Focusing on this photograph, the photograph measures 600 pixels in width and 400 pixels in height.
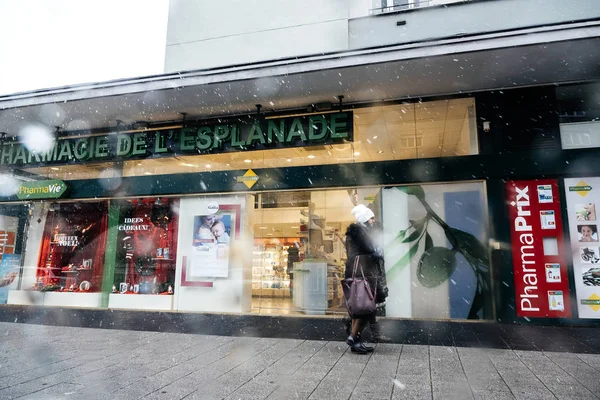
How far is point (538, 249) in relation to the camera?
26.2 feet

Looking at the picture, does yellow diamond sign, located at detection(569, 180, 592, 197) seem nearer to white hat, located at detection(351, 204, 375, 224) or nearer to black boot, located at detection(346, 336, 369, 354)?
white hat, located at detection(351, 204, 375, 224)

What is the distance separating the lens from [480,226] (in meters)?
8.45

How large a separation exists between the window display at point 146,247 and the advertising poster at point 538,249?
766 centimetres

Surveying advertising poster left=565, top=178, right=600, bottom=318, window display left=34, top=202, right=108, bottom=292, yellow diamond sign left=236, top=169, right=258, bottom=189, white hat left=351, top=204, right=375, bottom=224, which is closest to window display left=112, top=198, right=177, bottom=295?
window display left=34, top=202, right=108, bottom=292

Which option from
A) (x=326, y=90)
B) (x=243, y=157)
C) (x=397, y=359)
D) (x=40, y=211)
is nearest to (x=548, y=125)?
(x=326, y=90)

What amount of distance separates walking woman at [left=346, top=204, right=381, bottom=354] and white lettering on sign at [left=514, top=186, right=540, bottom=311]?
3.92 meters

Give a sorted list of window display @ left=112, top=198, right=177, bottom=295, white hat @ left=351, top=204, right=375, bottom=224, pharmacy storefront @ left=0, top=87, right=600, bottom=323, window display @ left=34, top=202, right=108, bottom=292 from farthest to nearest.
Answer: window display @ left=34, top=202, right=108, bottom=292, window display @ left=112, top=198, right=177, bottom=295, pharmacy storefront @ left=0, top=87, right=600, bottom=323, white hat @ left=351, top=204, right=375, bottom=224

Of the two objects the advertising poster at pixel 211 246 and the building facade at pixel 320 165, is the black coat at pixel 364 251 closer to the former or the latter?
the building facade at pixel 320 165

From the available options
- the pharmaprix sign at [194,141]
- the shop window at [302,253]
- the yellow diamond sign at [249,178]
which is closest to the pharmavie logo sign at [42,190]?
the pharmaprix sign at [194,141]

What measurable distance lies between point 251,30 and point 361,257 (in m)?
6.80

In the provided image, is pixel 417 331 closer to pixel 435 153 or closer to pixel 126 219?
pixel 435 153

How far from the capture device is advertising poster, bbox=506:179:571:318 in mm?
7777

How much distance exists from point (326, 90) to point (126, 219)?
6226mm

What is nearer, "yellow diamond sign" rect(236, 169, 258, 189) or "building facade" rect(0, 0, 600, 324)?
"building facade" rect(0, 0, 600, 324)
